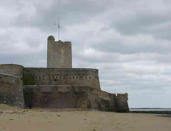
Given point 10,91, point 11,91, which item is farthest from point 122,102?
point 10,91

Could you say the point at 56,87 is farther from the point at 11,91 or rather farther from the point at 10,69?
the point at 10,69

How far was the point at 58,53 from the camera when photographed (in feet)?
133

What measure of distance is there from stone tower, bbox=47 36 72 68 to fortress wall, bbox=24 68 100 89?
4.74m

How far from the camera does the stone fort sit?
25.1m

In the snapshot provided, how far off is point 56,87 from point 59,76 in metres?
7.67

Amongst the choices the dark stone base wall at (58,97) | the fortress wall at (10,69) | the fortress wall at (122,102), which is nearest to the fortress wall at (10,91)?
the dark stone base wall at (58,97)

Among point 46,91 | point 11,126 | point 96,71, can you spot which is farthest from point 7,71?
point 11,126

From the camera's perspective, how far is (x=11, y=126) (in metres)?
10.3

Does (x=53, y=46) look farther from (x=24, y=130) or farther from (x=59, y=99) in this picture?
(x=24, y=130)

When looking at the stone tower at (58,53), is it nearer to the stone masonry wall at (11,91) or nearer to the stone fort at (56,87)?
the stone fort at (56,87)

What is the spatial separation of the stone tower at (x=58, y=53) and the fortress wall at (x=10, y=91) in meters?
14.8

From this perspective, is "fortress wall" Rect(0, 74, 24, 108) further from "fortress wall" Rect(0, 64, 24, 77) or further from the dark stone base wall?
"fortress wall" Rect(0, 64, 24, 77)

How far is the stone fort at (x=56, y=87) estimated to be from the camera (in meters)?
25.1

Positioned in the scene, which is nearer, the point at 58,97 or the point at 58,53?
the point at 58,97
